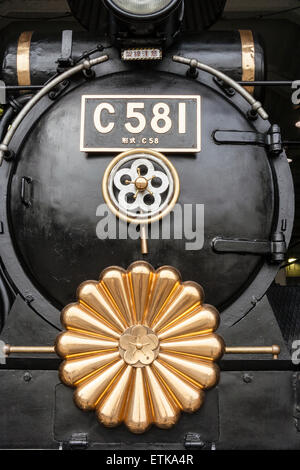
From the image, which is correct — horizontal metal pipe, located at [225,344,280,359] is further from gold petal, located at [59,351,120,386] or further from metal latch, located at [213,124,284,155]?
metal latch, located at [213,124,284,155]

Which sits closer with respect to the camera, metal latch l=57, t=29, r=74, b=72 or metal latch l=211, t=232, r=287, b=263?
metal latch l=211, t=232, r=287, b=263

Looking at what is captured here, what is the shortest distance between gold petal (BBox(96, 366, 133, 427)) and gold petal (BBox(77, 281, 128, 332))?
137 millimetres

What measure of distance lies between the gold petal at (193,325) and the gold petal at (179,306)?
0.05 feet

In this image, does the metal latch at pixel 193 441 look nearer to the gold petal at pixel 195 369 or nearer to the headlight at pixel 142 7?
the gold petal at pixel 195 369

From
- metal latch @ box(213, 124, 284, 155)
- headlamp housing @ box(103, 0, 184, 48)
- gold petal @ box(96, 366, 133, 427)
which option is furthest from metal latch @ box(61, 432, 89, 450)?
headlamp housing @ box(103, 0, 184, 48)

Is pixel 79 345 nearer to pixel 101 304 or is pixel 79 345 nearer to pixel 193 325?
pixel 101 304

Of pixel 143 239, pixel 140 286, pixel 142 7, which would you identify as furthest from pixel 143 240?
pixel 142 7

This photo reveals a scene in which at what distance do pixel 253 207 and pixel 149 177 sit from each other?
376mm

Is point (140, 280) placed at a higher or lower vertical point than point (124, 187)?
lower

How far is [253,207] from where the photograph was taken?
170 cm

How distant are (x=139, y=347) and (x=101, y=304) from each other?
16 centimetres

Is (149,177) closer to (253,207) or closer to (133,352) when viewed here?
(253,207)

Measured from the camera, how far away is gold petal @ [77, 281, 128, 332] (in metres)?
1.43
